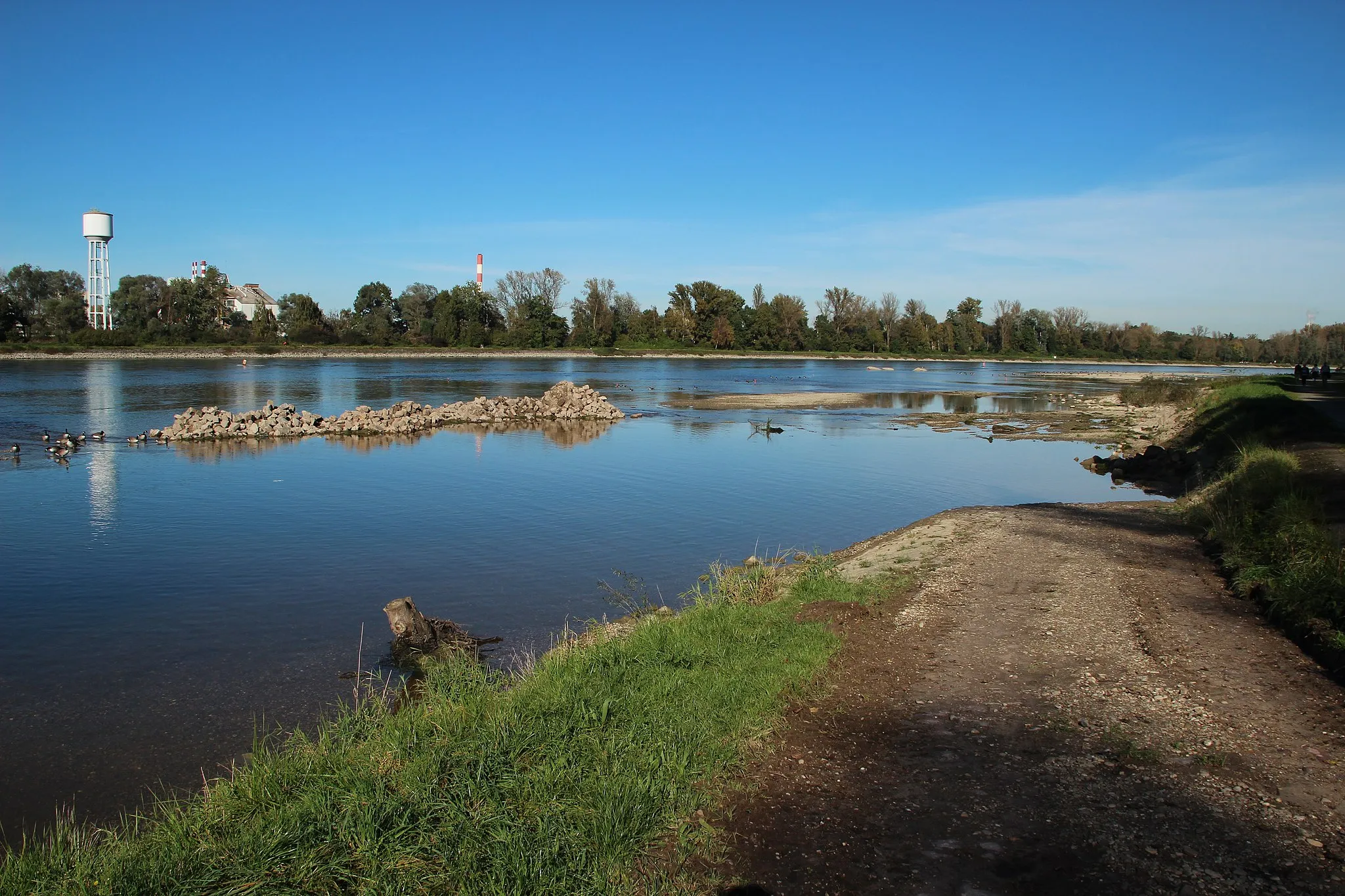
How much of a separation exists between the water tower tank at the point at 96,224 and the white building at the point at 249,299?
29.5 metres

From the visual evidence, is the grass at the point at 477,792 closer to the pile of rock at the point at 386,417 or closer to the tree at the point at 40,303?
the pile of rock at the point at 386,417

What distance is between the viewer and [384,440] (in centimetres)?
3144

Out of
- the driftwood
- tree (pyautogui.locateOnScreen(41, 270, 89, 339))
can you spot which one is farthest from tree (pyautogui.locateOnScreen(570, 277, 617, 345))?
the driftwood

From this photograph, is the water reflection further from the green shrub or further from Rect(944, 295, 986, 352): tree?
Rect(944, 295, 986, 352): tree

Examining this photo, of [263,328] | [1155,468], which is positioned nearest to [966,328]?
[263,328]

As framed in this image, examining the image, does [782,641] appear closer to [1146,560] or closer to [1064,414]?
[1146,560]

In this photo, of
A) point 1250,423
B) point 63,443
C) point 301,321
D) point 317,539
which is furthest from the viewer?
point 301,321

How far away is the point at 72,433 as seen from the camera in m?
30.4

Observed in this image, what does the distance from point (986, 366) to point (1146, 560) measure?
14035cm

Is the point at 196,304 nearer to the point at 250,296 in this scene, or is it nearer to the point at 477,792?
the point at 250,296

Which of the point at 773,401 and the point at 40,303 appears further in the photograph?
the point at 40,303

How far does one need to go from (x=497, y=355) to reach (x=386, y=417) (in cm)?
9475

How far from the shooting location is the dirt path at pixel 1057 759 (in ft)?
15.5

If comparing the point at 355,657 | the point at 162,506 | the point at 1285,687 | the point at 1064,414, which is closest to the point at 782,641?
the point at 1285,687
